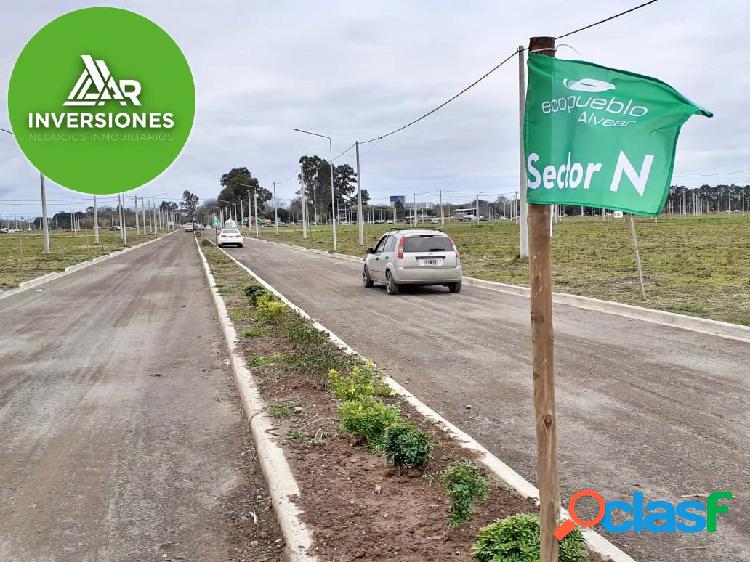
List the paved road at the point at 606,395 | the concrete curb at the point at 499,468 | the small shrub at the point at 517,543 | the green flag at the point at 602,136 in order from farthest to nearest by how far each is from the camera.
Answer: the paved road at the point at 606,395
the concrete curb at the point at 499,468
the small shrub at the point at 517,543
the green flag at the point at 602,136

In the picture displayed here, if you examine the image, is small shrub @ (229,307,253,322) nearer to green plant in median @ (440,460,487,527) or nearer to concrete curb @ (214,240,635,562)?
concrete curb @ (214,240,635,562)

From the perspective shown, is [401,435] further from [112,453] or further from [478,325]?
[478,325]

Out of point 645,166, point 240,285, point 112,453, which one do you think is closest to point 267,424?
point 112,453

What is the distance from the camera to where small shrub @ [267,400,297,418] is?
6.30 m

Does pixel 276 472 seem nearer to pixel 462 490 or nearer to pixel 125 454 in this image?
pixel 462 490

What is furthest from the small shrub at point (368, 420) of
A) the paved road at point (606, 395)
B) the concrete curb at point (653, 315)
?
the concrete curb at point (653, 315)

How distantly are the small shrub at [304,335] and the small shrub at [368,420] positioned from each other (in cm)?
389

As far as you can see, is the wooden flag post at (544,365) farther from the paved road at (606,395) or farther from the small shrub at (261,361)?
the small shrub at (261,361)

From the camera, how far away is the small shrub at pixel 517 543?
334 cm

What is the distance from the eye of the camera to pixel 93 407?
7.29 metres

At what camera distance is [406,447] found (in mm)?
4793

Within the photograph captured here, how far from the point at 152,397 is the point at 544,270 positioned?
5812 mm

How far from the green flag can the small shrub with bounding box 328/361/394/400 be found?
12.1ft

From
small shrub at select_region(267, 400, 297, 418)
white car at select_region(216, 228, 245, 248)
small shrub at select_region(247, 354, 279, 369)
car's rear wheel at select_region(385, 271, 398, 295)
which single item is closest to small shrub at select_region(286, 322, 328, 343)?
small shrub at select_region(247, 354, 279, 369)
